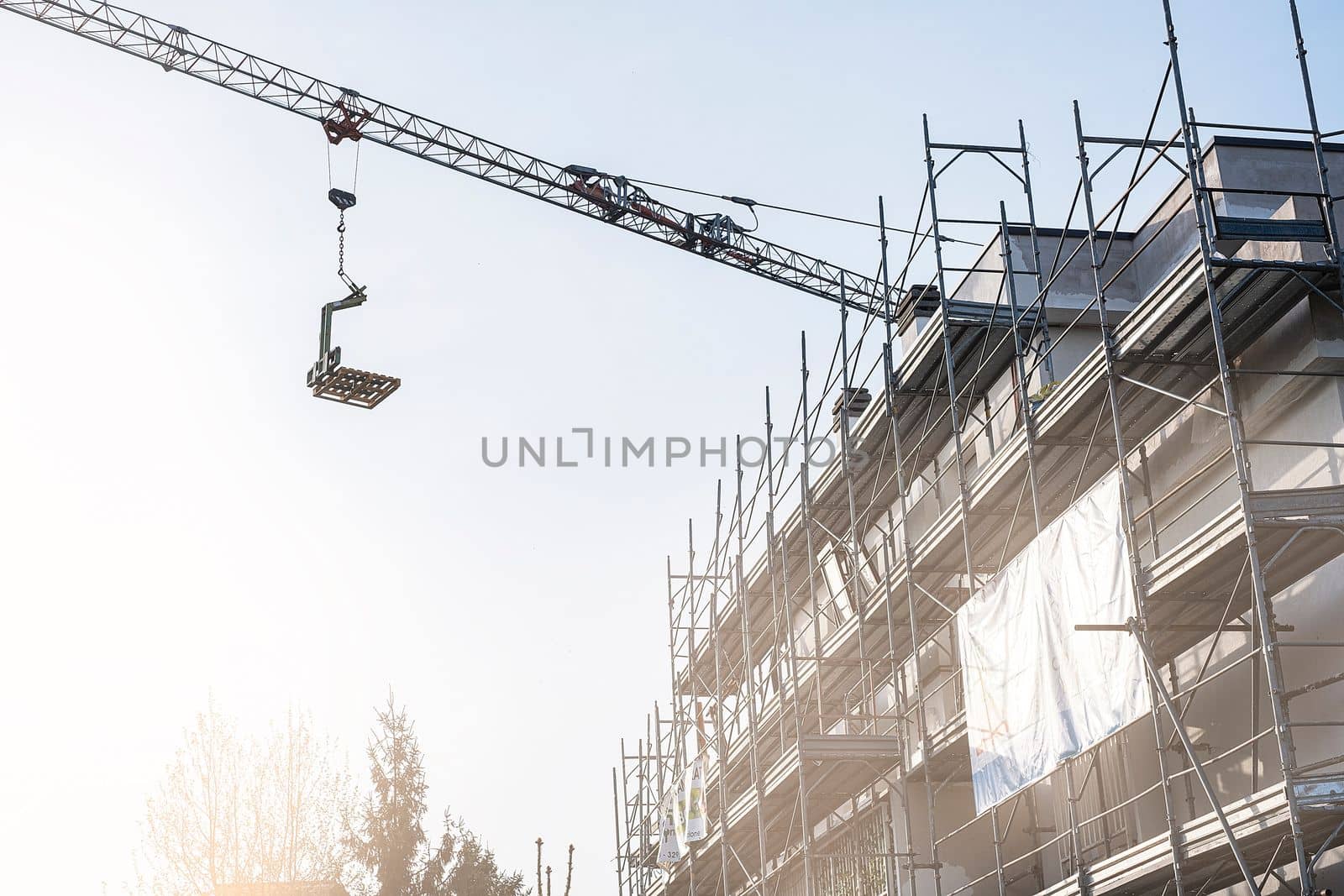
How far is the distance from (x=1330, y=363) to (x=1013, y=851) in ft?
25.4

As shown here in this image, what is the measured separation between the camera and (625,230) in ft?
153

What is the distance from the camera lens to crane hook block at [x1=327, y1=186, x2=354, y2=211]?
96.6ft

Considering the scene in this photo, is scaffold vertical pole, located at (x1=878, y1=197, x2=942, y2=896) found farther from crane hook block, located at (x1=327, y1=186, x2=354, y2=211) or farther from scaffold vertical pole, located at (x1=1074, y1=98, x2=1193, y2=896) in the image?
crane hook block, located at (x1=327, y1=186, x2=354, y2=211)

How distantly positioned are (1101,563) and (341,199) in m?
20.0

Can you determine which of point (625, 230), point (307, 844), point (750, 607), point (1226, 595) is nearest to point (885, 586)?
point (1226, 595)

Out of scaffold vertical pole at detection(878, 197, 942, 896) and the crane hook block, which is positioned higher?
the crane hook block

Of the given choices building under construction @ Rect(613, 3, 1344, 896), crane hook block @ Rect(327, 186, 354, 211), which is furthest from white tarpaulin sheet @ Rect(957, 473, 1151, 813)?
crane hook block @ Rect(327, 186, 354, 211)

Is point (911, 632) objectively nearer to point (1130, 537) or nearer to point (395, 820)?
point (1130, 537)

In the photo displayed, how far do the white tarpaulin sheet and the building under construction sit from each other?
4 cm

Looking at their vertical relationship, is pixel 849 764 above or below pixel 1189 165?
below

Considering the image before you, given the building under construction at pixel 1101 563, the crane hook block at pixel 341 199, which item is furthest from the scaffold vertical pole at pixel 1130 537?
the crane hook block at pixel 341 199

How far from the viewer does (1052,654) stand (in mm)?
14898

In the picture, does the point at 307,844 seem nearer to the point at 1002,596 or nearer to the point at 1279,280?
the point at 1002,596

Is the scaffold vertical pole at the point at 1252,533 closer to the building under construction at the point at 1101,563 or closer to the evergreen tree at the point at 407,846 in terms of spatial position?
the building under construction at the point at 1101,563
